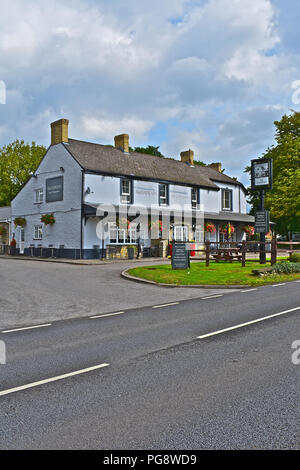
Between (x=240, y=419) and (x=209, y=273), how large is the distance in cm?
1465

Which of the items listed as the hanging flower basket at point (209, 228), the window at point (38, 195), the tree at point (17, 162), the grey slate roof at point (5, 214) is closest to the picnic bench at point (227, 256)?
the hanging flower basket at point (209, 228)

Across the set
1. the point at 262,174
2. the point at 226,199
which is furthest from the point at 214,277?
the point at 226,199

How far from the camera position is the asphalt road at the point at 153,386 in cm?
364

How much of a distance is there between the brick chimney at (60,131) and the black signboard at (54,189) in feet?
10.3

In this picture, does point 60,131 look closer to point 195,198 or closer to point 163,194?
point 163,194

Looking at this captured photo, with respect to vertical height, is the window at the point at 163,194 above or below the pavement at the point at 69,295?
above

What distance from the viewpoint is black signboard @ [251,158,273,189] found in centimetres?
2312

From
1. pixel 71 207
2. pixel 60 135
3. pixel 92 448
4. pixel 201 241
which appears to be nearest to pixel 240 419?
pixel 92 448

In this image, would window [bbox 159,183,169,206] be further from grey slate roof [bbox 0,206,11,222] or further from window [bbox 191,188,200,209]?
grey slate roof [bbox 0,206,11,222]

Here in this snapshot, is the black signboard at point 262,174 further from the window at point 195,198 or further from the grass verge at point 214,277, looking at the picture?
the window at point 195,198

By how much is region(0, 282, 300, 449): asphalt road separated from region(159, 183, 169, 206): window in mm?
27809

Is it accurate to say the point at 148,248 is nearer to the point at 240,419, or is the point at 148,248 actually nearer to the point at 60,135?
the point at 60,135

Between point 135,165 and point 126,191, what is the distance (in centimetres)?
352

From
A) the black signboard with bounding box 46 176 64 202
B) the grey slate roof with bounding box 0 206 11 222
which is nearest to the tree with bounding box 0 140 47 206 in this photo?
the grey slate roof with bounding box 0 206 11 222
